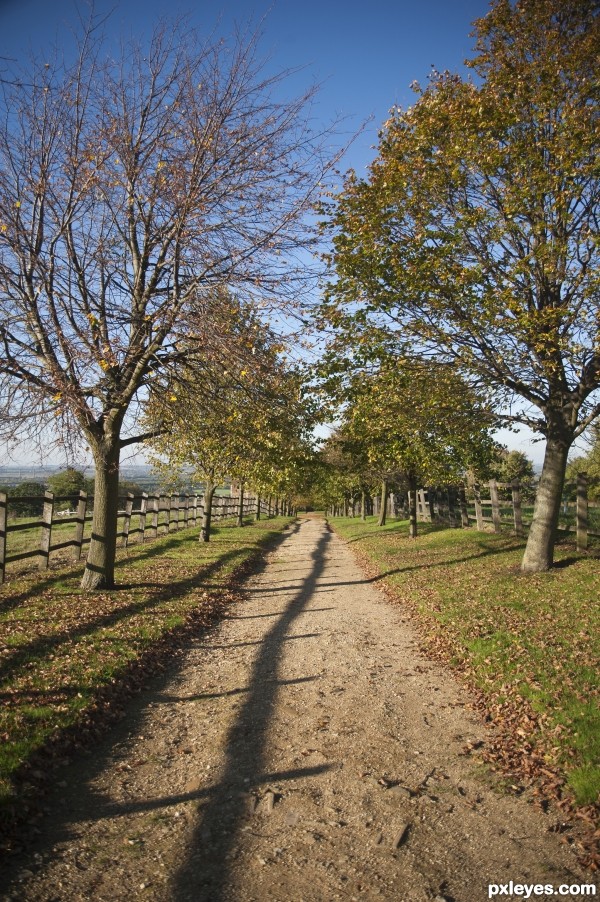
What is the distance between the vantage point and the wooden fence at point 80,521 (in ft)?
40.8

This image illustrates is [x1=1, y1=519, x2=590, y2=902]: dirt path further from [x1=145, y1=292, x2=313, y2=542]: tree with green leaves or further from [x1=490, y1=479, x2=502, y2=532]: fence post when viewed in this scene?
[x1=490, y1=479, x2=502, y2=532]: fence post

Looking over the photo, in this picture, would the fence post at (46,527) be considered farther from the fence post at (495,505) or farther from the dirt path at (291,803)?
the fence post at (495,505)

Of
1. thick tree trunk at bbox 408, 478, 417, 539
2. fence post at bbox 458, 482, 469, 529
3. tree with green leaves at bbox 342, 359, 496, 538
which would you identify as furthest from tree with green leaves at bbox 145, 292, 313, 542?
fence post at bbox 458, 482, 469, 529

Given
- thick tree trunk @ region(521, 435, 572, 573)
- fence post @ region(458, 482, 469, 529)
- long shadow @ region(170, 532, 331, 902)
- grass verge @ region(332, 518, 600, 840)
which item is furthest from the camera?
fence post @ region(458, 482, 469, 529)

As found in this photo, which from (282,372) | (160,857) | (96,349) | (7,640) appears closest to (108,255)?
(96,349)

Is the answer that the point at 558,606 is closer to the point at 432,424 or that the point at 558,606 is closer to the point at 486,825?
the point at 432,424

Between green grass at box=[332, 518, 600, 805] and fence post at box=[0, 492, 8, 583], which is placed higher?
fence post at box=[0, 492, 8, 583]

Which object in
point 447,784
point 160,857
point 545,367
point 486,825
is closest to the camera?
point 160,857

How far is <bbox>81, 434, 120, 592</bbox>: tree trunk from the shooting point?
11.1 metres

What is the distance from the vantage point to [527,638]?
793 cm

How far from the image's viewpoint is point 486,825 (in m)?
4.05

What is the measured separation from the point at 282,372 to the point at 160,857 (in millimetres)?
7348

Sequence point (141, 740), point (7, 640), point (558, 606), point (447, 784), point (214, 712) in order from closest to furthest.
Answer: point (447, 784) → point (141, 740) → point (214, 712) → point (7, 640) → point (558, 606)

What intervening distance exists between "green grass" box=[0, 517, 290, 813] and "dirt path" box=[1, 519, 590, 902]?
1.63 feet
